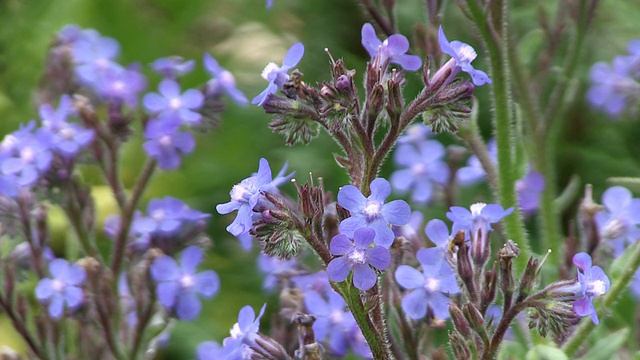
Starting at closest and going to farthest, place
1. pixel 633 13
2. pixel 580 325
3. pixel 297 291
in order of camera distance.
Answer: pixel 580 325, pixel 297 291, pixel 633 13

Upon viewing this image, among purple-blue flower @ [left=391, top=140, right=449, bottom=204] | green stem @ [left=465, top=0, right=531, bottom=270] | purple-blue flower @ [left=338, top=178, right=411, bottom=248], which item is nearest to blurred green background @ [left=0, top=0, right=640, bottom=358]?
purple-blue flower @ [left=391, top=140, right=449, bottom=204]

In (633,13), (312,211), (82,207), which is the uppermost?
(312,211)

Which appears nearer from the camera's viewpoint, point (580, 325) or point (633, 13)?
point (580, 325)

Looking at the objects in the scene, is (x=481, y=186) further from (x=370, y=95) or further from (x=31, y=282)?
(x=370, y=95)

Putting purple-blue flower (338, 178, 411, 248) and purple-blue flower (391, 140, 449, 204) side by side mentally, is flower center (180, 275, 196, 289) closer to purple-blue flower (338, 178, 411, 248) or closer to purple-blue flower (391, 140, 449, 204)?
purple-blue flower (391, 140, 449, 204)

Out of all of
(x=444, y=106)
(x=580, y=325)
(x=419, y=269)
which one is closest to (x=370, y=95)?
(x=444, y=106)

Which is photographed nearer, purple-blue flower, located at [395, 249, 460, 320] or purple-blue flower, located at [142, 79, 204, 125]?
purple-blue flower, located at [395, 249, 460, 320]

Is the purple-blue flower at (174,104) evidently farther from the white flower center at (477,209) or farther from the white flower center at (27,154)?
the white flower center at (477,209)
